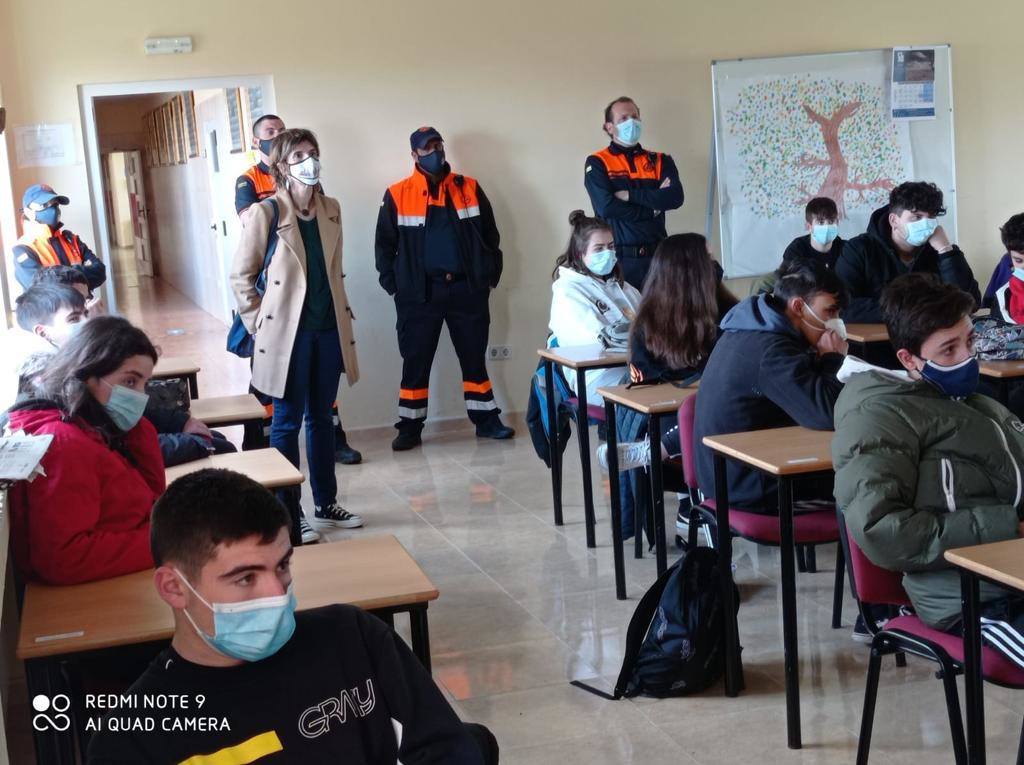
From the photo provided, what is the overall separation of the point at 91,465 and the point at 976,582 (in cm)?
186

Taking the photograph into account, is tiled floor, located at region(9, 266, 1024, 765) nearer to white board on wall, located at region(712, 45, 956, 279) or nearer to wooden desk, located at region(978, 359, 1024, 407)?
wooden desk, located at region(978, 359, 1024, 407)

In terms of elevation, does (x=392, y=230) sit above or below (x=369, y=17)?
below

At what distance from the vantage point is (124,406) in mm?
2891

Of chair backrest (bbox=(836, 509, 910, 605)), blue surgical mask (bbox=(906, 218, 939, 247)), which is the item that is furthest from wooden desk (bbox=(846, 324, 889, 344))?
chair backrest (bbox=(836, 509, 910, 605))

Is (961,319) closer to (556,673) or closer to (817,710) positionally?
(817,710)

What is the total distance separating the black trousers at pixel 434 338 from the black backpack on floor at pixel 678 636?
363 cm

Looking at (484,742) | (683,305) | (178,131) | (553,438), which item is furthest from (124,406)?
(178,131)

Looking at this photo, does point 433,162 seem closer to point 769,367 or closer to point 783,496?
point 769,367

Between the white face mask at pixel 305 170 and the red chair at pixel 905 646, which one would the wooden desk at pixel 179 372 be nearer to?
the white face mask at pixel 305 170

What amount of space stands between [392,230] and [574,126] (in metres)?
1.36

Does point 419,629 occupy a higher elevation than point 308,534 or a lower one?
higher

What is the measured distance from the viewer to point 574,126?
732cm

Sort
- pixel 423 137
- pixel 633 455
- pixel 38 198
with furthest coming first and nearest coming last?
pixel 423 137 → pixel 38 198 → pixel 633 455

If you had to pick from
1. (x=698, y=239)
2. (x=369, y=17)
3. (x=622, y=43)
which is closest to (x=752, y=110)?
(x=622, y=43)
